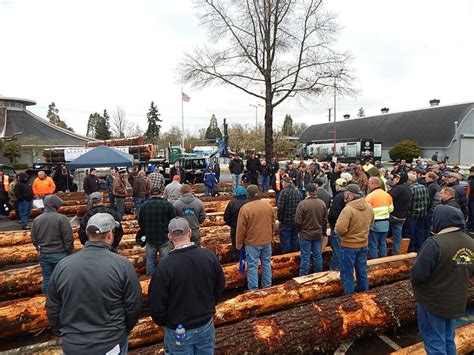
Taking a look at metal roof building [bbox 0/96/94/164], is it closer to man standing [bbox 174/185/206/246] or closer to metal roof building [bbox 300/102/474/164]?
metal roof building [bbox 300/102/474/164]

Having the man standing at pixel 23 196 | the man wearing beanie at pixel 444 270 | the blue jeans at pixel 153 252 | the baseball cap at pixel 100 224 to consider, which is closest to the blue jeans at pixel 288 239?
the blue jeans at pixel 153 252

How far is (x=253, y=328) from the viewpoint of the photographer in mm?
3928

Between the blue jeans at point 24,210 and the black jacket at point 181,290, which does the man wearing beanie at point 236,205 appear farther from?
the blue jeans at point 24,210

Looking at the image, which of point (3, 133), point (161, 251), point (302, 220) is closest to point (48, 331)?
point (161, 251)

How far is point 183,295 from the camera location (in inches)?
106

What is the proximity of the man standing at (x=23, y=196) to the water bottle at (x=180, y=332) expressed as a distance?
9266 millimetres

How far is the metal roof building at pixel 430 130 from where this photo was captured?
130 feet

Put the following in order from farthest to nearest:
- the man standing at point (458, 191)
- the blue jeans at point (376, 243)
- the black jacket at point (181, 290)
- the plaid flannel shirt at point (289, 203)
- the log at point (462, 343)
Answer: the man standing at point (458, 191), the plaid flannel shirt at point (289, 203), the blue jeans at point (376, 243), the log at point (462, 343), the black jacket at point (181, 290)

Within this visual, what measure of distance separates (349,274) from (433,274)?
6.47 feet

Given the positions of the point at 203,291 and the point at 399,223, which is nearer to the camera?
the point at 203,291

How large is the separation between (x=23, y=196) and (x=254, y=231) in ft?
26.8

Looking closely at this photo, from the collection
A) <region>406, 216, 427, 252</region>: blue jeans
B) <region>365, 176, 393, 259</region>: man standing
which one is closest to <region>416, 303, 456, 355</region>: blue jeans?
<region>365, 176, 393, 259</region>: man standing

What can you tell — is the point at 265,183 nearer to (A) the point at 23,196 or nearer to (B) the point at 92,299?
(A) the point at 23,196

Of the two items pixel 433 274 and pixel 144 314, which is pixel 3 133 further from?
pixel 433 274
